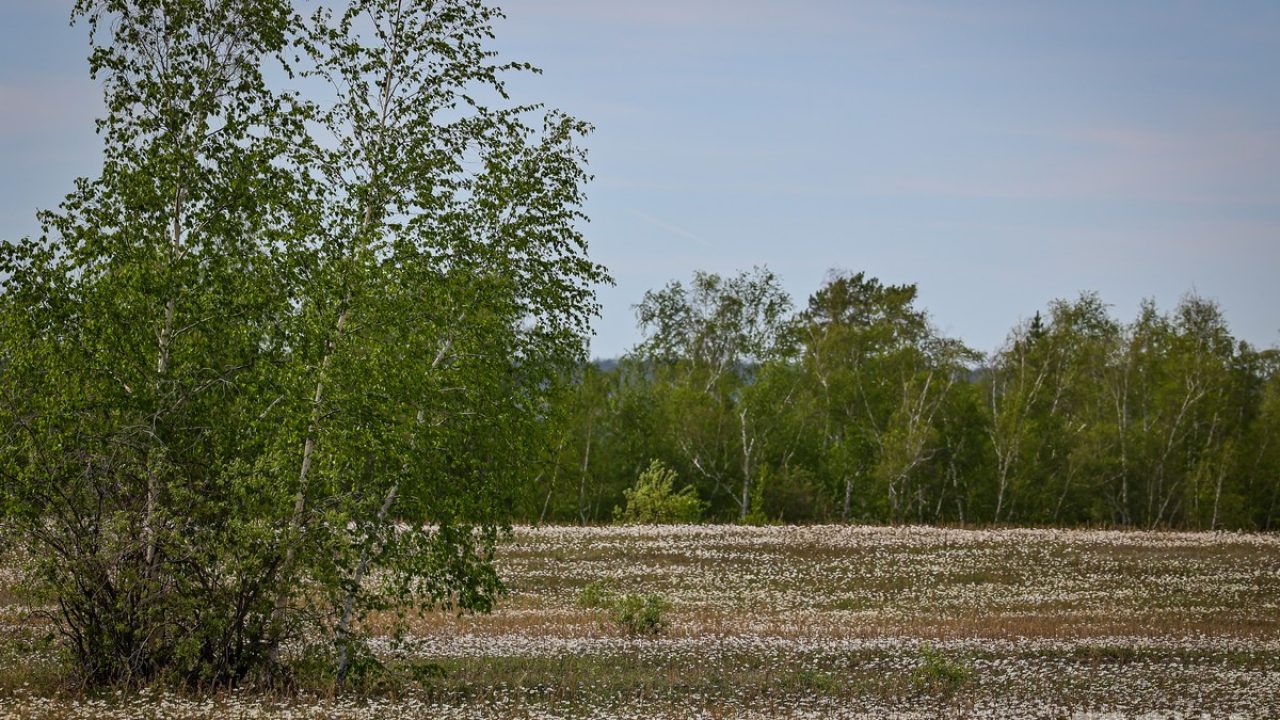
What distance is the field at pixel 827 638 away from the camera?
58.7 ft

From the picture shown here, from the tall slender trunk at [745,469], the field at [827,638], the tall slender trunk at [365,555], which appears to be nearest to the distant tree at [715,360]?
the tall slender trunk at [745,469]

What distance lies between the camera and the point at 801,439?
2832 inches

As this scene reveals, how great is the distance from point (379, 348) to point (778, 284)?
70959 millimetres

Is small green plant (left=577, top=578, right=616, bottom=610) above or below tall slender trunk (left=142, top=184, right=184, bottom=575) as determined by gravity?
Result: below

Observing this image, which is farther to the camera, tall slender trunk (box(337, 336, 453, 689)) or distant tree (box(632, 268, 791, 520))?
distant tree (box(632, 268, 791, 520))

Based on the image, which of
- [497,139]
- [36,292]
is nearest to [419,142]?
[497,139]

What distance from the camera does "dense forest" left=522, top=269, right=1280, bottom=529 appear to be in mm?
67750

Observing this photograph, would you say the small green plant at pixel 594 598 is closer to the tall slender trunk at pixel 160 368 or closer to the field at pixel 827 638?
the field at pixel 827 638

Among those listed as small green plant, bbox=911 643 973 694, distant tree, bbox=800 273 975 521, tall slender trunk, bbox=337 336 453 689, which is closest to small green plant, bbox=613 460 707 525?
distant tree, bbox=800 273 975 521

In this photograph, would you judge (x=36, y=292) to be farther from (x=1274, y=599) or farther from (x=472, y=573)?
(x=1274, y=599)

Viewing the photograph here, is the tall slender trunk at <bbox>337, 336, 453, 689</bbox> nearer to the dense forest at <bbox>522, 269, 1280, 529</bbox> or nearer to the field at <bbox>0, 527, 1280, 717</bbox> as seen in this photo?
the field at <bbox>0, 527, 1280, 717</bbox>

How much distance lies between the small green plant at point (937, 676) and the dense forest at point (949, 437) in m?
43.3

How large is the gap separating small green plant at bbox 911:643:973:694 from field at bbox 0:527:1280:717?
5 centimetres

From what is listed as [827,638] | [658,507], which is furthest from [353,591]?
[658,507]
